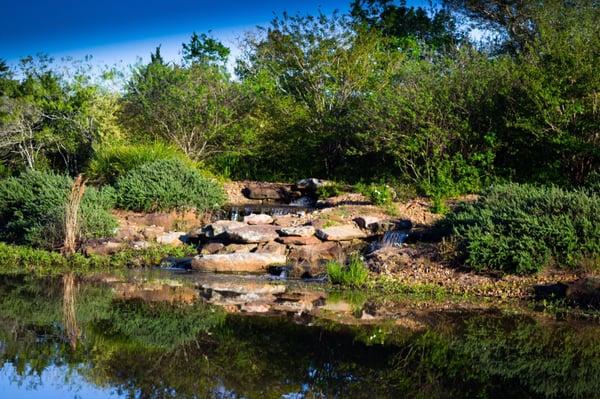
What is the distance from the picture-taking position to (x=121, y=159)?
22.4 metres

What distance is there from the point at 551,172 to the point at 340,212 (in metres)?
6.34

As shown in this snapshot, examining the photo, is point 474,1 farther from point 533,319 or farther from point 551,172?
point 533,319

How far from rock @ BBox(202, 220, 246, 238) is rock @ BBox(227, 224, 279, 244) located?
23cm

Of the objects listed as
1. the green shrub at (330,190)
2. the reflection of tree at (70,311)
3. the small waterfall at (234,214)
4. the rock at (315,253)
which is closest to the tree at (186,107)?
the green shrub at (330,190)

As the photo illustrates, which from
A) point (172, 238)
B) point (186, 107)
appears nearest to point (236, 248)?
point (172, 238)

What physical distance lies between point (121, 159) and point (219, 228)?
5.83m

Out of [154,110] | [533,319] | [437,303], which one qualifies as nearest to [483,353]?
[533,319]

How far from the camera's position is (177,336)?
9.38 m

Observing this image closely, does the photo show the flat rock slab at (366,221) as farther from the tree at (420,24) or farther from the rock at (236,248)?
the tree at (420,24)

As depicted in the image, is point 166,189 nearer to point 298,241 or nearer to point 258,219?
point 258,219

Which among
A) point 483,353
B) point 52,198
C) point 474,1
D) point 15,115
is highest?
point 474,1

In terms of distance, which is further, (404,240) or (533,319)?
(404,240)

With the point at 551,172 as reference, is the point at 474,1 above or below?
above

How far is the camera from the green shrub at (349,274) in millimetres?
13477
